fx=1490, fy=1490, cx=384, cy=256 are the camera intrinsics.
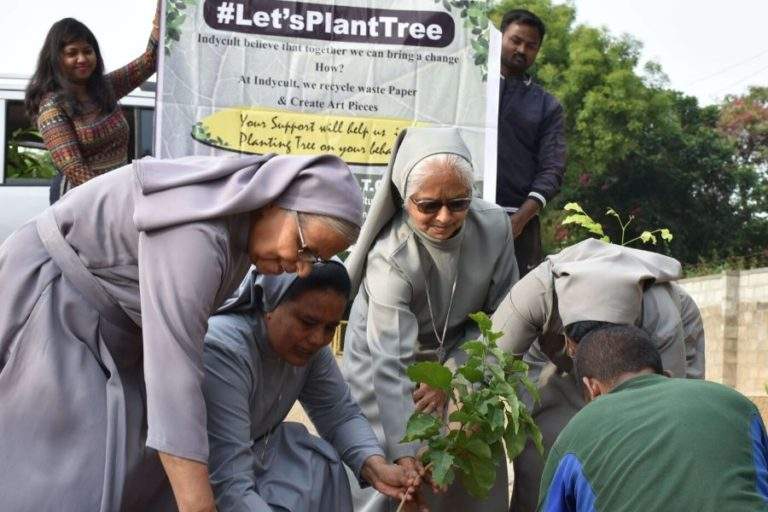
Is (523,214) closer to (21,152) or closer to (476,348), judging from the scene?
(476,348)

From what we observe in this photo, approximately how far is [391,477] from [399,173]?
1.14m

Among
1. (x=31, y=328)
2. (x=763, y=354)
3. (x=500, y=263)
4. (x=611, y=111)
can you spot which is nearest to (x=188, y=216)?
(x=31, y=328)

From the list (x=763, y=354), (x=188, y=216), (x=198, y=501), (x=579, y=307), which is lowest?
(x=763, y=354)

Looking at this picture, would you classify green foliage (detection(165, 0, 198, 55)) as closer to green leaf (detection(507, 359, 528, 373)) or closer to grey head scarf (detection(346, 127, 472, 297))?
grey head scarf (detection(346, 127, 472, 297))

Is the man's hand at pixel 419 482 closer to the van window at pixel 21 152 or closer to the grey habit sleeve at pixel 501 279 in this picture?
the grey habit sleeve at pixel 501 279

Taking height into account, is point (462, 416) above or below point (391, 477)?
above

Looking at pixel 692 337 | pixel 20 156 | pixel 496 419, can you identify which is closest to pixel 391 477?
pixel 496 419

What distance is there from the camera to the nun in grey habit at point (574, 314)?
506 centimetres

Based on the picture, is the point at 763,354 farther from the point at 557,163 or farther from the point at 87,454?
the point at 87,454

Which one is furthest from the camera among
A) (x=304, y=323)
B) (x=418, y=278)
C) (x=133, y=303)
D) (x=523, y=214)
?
(x=523, y=214)

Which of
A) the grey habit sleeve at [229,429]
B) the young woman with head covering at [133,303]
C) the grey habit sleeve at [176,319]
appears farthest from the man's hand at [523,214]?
the grey habit sleeve at [176,319]

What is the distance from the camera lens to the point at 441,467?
4.76m

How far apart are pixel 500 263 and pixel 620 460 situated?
2.06 metres

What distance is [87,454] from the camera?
407 cm
